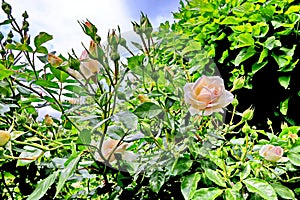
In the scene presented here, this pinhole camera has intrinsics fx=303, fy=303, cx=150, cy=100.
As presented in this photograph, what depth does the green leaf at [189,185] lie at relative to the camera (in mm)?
518

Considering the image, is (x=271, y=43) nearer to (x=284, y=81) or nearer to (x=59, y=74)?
(x=284, y=81)

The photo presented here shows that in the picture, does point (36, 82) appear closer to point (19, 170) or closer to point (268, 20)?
point (19, 170)

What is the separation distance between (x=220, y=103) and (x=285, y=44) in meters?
1.26

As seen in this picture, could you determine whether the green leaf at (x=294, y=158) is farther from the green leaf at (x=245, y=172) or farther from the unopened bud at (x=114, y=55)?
the unopened bud at (x=114, y=55)

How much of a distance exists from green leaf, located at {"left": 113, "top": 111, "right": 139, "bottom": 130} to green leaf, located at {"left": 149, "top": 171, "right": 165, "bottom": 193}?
13cm

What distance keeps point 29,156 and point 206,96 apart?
371 millimetres

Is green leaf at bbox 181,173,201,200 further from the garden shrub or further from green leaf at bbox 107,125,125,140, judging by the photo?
the garden shrub

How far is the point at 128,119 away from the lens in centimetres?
50

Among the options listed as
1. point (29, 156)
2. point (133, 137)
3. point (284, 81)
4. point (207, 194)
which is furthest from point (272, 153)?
point (284, 81)

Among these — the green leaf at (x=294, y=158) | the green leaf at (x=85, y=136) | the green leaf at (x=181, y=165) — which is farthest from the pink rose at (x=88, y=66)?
the green leaf at (x=294, y=158)

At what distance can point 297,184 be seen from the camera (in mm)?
670

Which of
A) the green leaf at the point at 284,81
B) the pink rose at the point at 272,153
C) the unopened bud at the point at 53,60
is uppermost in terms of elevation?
the green leaf at the point at 284,81

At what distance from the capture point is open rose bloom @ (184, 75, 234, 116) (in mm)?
545

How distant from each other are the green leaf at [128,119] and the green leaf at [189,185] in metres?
0.14
